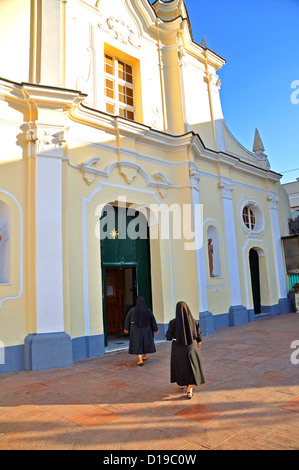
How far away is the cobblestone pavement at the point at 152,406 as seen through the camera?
3.52 meters

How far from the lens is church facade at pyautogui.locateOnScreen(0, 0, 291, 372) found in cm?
729

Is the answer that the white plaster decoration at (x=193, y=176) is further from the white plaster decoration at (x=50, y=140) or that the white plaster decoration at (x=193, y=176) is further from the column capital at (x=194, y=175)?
the white plaster decoration at (x=50, y=140)

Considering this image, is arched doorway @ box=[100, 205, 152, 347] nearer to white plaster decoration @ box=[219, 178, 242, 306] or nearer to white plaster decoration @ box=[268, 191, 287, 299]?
white plaster decoration @ box=[219, 178, 242, 306]

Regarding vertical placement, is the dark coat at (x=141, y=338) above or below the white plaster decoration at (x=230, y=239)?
below

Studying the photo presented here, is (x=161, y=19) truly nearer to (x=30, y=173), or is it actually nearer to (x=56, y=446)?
(x=30, y=173)

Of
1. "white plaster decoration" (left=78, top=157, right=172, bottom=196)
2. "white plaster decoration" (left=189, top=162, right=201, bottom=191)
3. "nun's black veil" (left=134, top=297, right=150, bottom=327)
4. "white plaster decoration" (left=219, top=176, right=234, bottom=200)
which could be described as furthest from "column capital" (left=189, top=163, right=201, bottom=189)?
"nun's black veil" (left=134, top=297, right=150, bottom=327)

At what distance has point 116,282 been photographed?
443 inches

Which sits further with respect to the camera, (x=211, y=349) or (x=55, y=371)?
(x=211, y=349)

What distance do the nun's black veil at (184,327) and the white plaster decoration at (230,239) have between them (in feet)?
23.5

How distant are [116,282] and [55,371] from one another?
15.7ft

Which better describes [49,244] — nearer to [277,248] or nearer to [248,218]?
[248,218]

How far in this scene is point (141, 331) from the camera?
708cm

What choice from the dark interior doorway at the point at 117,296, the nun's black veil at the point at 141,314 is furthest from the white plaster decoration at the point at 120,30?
the nun's black veil at the point at 141,314
